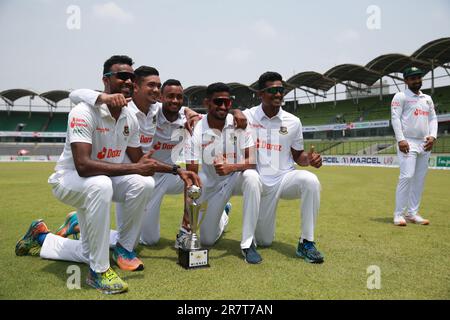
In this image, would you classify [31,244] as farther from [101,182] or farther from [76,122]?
[76,122]

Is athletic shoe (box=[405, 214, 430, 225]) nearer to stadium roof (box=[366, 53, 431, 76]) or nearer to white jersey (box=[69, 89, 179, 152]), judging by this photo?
white jersey (box=[69, 89, 179, 152])

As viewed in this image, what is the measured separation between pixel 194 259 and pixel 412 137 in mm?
4556

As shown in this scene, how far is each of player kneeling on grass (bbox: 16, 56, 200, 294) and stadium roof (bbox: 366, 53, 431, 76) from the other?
1500 inches

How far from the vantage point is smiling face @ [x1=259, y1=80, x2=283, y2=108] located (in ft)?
14.0

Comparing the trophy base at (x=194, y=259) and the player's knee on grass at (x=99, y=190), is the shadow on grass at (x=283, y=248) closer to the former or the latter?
the trophy base at (x=194, y=259)

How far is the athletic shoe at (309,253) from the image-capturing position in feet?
11.9

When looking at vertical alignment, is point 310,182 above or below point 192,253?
above

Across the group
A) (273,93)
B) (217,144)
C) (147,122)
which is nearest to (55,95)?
(147,122)

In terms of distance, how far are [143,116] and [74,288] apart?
2.22 meters

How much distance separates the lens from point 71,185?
3.13m

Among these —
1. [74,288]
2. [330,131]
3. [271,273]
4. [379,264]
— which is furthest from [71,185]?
[330,131]

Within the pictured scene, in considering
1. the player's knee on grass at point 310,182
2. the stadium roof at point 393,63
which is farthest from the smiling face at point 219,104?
the stadium roof at point 393,63

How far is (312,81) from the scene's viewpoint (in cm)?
4722

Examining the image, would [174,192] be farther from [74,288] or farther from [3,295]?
[3,295]
